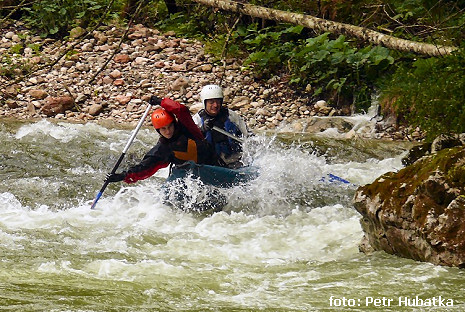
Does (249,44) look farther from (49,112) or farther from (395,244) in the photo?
(395,244)

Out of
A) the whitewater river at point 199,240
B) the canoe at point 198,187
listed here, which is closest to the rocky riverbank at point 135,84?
the whitewater river at point 199,240

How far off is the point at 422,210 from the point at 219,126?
3.59m

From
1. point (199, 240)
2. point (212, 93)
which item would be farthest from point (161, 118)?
point (199, 240)

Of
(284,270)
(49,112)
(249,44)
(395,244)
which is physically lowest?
(49,112)

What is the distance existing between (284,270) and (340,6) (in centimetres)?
844

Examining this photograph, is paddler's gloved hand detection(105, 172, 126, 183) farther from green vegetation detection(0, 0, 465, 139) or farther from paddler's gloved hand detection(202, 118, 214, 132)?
green vegetation detection(0, 0, 465, 139)

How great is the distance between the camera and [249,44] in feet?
46.2

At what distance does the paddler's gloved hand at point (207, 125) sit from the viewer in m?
8.12

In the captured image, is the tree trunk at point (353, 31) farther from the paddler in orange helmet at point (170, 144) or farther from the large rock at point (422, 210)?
the large rock at point (422, 210)

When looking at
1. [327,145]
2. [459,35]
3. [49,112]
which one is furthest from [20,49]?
[459,35]

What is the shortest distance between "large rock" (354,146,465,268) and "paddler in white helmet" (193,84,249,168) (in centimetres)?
277

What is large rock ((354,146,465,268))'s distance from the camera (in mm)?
4863

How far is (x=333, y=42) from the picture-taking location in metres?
12.4

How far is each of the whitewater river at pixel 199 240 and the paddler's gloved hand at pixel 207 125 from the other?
0.53m
